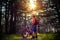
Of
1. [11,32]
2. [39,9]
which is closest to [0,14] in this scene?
[11,32]

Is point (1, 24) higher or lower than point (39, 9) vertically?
lower

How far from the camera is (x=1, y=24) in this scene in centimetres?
287

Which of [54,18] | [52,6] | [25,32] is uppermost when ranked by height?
[52,6]

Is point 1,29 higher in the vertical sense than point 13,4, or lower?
lower

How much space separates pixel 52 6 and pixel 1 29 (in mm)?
827

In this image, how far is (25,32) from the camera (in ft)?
9.34

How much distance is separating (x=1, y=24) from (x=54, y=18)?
79cm

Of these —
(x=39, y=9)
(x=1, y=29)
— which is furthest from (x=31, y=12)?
(x=1, y=29)

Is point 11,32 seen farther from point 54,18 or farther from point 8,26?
point 54,18

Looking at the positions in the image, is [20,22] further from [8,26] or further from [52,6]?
[52,6]

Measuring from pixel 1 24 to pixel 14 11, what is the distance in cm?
27

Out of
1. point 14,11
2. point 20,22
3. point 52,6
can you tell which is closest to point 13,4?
point 14,11

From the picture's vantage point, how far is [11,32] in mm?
2850

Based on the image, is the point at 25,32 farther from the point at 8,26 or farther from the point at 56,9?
the point at 56,9
